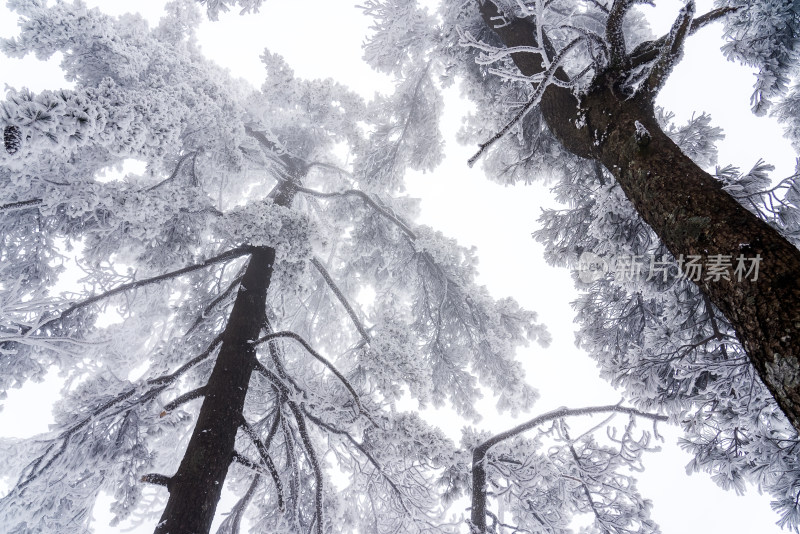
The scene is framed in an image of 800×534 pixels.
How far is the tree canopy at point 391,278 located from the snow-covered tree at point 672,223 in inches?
0.9

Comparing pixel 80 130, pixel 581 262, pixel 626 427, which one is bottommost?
pixel 626 427

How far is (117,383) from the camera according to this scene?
16.5 ft

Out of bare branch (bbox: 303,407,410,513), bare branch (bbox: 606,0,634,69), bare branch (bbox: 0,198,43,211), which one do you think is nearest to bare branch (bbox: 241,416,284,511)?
bare branch (bbox: 303,407,410,513)

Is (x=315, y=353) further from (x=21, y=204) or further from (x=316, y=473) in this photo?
(x=21, y=204)

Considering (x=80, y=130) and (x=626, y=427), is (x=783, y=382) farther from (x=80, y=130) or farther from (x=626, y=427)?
(x=80, y=130)

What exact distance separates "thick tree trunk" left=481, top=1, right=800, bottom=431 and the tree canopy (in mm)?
15

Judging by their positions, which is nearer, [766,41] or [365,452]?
[766,41]

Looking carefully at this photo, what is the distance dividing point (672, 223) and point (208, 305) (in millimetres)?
6194

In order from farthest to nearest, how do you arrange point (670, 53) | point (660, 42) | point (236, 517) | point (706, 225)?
point (236, 517) → point (660, 42) → point (670, 53) → point (706, 225)

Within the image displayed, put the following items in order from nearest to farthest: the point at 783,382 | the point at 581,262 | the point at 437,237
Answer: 1. the point at 783,382
2. the point at 581,262
3. the point at 437,237

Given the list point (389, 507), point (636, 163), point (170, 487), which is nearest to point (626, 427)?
point (636, 163)

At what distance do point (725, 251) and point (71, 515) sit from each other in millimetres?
7488

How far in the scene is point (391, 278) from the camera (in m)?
8.94

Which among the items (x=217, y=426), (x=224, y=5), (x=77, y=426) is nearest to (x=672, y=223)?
(x=217, y=426)
